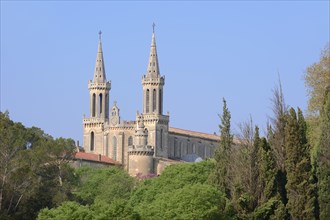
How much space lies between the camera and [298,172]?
5456cm

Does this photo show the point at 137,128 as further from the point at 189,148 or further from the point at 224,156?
the point at 224,156

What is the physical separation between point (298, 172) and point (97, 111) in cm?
9028

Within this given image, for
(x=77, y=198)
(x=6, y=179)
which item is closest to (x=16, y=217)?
(x=6, y=179)

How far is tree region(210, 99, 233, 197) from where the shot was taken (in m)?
58.6

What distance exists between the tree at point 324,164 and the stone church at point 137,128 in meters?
74.7

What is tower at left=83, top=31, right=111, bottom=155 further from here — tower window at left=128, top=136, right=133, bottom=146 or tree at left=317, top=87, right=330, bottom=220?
tree at left=317, top=87, right=330, bottom=220

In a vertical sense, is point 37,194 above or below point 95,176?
below

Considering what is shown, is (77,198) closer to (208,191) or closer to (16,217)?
(16,217)

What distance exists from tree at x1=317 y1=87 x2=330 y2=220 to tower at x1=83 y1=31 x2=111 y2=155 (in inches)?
3382

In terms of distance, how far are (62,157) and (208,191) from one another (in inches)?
1075

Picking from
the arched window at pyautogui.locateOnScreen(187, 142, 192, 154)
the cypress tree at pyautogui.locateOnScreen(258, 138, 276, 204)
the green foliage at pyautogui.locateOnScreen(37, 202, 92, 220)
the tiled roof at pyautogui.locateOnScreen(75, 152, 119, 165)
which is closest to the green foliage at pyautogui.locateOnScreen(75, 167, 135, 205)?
the tiled roof at pyautogui.locateOnScreen(75, 152, 119, 165)

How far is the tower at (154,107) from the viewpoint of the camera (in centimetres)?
13850

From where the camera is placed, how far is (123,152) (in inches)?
5477

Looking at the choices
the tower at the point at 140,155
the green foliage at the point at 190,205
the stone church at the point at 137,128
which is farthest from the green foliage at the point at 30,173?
the stone church at the point at 137,128
